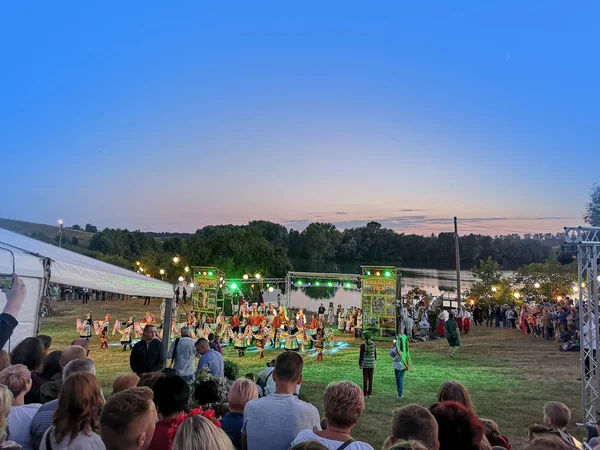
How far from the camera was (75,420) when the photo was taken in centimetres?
235

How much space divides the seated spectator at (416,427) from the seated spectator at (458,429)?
0.88 ft

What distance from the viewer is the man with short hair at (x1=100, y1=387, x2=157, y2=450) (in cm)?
196

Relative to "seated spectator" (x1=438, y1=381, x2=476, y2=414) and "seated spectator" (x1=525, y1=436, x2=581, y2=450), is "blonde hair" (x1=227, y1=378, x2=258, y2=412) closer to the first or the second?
"seated spectator" (x1=438, y1=381, x2=476, y2=414)

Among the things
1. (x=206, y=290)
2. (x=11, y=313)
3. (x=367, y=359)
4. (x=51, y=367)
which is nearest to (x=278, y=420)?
(x=51, y=367)

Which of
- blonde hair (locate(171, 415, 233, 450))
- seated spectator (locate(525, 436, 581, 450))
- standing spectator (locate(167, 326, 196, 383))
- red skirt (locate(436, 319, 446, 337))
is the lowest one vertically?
red skirt (locate(436, 319, 446, 337))

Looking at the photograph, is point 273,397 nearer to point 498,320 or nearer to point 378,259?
point 498,320

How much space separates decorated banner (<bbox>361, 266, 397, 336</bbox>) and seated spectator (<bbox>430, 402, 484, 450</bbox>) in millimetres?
18476

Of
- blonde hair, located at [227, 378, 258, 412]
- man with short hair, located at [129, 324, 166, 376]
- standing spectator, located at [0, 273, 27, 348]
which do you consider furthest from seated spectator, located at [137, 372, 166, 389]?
man with short hair, located at [129, 324, 166, 376]

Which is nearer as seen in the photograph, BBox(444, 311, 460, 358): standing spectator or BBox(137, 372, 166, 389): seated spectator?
BBox(137, 372, 166, 389): seated spectator

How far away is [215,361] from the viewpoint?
20.5ft

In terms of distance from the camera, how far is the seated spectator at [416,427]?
2238 mm

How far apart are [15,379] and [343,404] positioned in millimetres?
2249

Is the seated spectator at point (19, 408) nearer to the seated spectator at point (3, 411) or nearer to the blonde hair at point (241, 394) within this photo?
the seated spectator at point (3, 411)

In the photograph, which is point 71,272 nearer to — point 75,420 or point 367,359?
point 75,420
